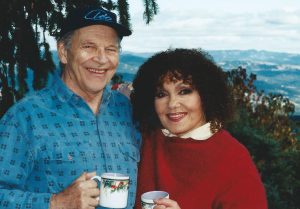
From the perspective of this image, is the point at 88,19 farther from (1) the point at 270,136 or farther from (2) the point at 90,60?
(1) the point at 270,136

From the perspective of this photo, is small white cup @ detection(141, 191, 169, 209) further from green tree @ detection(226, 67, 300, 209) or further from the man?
green tree @ detection(226, 67, 300, 209)

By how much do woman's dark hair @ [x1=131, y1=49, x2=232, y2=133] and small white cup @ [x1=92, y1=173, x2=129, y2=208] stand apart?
750 millimetres

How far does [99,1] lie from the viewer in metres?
4.57

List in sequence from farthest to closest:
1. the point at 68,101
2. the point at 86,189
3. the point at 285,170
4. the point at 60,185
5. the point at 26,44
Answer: the point at 285,170 → the point at 26,44 → the point at 68,101 → the point at 60,185 → the point at 86,189

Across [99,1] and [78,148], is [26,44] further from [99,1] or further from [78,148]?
[78,148]

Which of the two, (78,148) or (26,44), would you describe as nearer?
(78,148)

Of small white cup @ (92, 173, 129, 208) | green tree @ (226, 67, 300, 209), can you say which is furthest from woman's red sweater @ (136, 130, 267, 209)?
green tree @ (226, 67, 300, 209)

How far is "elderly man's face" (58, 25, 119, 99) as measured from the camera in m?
3.07

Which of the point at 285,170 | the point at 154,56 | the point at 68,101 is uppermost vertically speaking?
the point at 154,56

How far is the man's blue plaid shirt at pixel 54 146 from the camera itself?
2662 millimetres

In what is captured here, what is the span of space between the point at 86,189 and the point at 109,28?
1.10 meters

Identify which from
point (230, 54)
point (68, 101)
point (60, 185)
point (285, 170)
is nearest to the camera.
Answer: point (60, 185)

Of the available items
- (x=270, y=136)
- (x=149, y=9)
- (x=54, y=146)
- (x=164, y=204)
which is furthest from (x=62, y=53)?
(x=270, y=136)

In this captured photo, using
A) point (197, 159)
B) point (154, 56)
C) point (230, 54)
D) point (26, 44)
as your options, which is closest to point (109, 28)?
point (154, 56)
